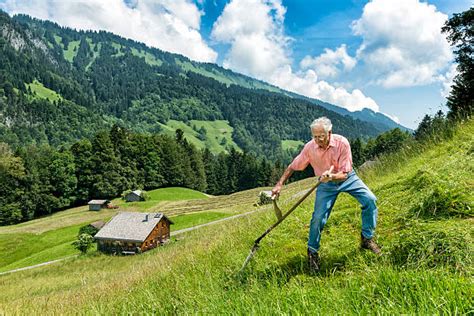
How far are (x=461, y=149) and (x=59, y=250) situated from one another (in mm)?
50301

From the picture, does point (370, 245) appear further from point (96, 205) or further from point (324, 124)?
point (96, 205)

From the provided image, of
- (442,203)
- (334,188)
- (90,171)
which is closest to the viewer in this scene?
(334,188)

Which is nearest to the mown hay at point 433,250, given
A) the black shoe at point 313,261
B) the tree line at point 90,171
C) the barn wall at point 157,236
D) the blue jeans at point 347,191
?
the blue jeans at point 347,191

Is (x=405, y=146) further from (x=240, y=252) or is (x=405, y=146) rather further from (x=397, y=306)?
(x=397, y=306)

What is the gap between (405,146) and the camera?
534 inches

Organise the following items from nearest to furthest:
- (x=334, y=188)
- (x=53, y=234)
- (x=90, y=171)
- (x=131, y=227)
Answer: (x=334, y=188), (x=131, y=227), (x=53, y=234), (x=90, y=171)

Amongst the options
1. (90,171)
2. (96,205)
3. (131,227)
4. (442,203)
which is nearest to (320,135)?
(442,203)

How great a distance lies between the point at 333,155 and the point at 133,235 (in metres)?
44.2

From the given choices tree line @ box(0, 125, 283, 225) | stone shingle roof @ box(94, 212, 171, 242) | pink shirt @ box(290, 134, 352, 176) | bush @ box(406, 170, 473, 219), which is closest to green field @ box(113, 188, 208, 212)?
A: tree line @ box(0, 125, 283, 225)

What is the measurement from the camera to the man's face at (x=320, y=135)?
5016mm

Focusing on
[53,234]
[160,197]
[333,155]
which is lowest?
[53,234]

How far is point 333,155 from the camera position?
205 inches

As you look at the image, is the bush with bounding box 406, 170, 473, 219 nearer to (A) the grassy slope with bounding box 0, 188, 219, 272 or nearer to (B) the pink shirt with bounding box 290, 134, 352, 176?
(B) the pink shirt with bounding box 290, 134, 352, 176

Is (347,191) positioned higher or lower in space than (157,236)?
higher
